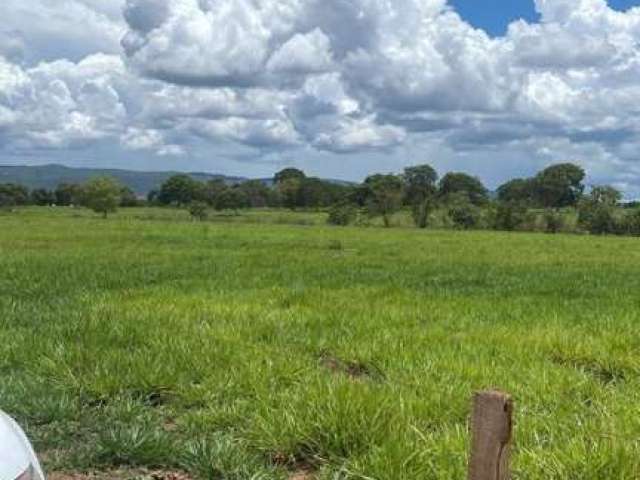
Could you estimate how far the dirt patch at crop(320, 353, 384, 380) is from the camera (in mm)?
8156

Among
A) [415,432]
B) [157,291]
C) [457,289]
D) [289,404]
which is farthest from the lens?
[457,289]

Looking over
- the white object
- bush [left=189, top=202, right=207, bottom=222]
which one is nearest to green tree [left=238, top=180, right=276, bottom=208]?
bush [left=189, top=202, right=207, bottom=222]

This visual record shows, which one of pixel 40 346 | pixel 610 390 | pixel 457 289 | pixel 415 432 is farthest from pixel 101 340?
pixel 457 289

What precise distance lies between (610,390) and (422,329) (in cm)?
354

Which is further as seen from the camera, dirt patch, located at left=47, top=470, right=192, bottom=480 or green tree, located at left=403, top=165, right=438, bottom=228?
green tree, located at left=403, top=165, right=438, bottom=228

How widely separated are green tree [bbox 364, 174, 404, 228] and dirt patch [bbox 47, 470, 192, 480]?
300 feet

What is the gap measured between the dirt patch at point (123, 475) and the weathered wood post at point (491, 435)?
2479mm

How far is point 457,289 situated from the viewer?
17344 millimetres

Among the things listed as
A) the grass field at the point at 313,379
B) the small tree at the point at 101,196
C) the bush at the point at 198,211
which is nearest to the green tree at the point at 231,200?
the small tree at the point at 101,196

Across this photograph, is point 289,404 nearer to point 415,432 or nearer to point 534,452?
point 415,432

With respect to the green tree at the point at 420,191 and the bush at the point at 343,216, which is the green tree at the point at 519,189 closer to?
the green tree at the point at 420,191

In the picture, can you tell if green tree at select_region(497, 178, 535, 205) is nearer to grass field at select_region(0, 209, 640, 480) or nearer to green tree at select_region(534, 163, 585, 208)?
green tree at select_region(534, 163, 585, 208)

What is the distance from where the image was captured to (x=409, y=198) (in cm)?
11394

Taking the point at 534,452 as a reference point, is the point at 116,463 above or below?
below
